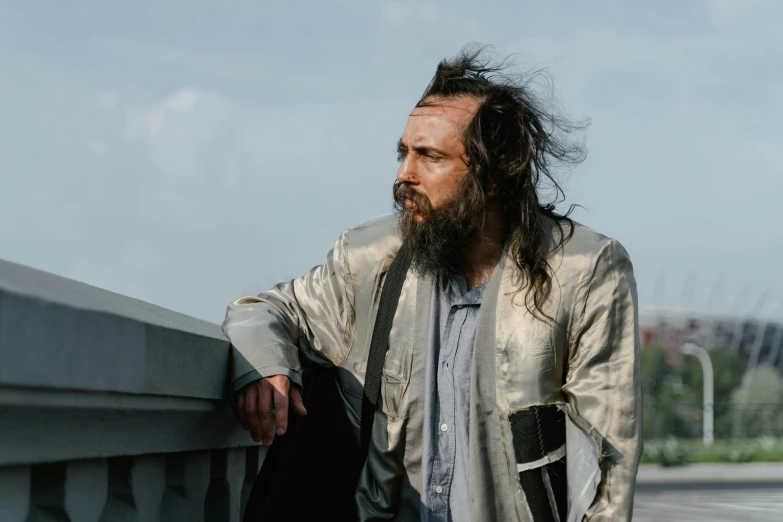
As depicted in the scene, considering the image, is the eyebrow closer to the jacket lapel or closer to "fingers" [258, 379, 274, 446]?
the jacket lapel

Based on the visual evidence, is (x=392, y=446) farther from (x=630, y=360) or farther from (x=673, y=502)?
(x=673, y=502)

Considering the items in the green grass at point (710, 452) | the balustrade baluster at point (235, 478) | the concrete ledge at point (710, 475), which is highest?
the balustrade baluster at point (235, 478)

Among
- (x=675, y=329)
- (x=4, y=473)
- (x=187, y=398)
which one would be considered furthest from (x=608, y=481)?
(x=675, y=329)

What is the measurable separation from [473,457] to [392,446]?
0.74 ft

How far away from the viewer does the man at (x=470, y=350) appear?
2.98 meters

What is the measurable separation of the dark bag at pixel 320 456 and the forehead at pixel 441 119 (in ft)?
1.70

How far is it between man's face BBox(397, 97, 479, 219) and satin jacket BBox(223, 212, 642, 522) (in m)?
0.28

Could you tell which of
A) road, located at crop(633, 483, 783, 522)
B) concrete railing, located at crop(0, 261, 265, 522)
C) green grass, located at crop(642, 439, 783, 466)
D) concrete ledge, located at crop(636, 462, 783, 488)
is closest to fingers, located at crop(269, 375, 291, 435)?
concrete railing, located at crop(0, 261, 265, 522)

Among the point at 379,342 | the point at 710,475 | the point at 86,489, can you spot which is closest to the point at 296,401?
the point at 379,342

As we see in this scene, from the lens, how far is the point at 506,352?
3.08 meters

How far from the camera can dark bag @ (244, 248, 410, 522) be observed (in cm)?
300

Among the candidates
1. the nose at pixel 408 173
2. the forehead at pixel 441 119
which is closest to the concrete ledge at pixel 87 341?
the nose at pixel 408 173

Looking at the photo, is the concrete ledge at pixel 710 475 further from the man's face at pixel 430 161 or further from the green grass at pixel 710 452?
the man's face at pixel 430 161

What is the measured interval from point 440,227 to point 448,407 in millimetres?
527
